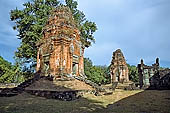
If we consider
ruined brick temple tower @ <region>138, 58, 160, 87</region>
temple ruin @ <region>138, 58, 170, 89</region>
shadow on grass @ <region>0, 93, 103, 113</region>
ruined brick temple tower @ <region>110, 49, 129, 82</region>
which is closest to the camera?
shadow on grass @ <region>0, 93, 103, 113</region>

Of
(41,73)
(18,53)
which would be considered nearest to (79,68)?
(41,73)

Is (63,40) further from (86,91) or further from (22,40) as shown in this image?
(22,40)

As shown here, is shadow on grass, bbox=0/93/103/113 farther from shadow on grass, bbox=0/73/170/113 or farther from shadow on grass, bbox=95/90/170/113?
shadow on grass, bbox=95/90/170/113

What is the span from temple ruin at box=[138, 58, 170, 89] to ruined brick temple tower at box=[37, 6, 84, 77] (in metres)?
9.55

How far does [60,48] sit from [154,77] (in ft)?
44.9

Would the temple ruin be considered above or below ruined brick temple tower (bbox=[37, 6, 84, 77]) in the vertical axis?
below

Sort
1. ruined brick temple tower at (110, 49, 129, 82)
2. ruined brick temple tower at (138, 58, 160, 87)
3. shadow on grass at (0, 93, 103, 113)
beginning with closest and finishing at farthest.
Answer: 1. shadow on grass at (0, 93, 103, 113)
2. ruined brick temple tower at (138, 58, 160, 87)
3. ruined brick temple tower at (110, 49, 129, 82)

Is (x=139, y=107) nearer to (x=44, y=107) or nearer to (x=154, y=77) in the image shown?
(x=44, y=107)

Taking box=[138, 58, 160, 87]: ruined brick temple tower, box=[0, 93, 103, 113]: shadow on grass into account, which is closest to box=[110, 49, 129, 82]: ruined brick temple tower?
box=[138, 58, 160, 87]: ruined brick temple tower

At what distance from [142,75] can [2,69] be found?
28.3m

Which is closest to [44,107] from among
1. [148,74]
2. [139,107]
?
[139,107]

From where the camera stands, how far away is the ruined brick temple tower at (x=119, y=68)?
28625 mm

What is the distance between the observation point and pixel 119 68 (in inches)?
1137

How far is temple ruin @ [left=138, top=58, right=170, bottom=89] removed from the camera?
1908 centimetres
